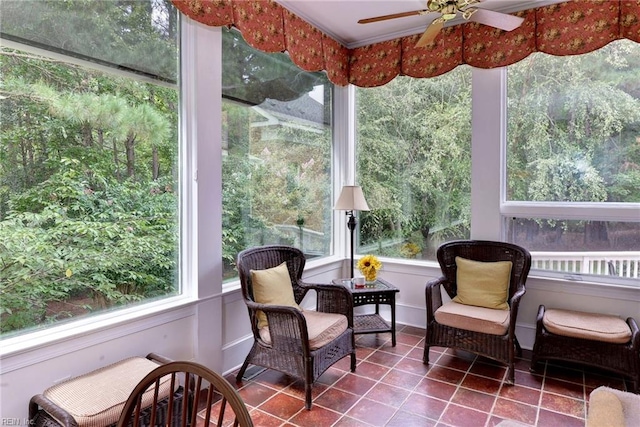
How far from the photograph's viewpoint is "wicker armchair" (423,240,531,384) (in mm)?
2739

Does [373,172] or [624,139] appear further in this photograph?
[373,172]

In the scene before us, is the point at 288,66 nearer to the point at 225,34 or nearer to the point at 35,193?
the point at 225,34

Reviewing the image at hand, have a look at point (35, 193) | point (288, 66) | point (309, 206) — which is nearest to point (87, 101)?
point (35, 193)

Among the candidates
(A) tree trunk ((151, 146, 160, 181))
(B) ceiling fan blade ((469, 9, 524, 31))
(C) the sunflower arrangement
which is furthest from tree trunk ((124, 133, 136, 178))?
(B) ceiling fan blade ((469, 9, 524, 31))

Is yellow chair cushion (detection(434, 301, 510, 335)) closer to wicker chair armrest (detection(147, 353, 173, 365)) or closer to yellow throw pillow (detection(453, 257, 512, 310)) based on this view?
yellow throw pillow (detection(453, 257, 512, 310))

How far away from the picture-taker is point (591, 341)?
107 inches

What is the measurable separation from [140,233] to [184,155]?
0.60 m

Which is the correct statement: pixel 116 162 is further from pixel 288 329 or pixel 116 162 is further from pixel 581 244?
pixel 581 244

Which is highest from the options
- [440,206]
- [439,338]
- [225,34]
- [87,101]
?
[225,34]

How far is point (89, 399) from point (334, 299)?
69.0 inches

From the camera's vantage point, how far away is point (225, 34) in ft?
9.46

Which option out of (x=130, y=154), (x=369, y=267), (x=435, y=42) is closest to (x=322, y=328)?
(x=369, y=267)

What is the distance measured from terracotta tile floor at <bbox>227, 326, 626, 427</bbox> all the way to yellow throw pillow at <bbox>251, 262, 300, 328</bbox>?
1.87 ft

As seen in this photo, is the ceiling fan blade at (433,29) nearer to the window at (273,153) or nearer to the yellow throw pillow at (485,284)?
the window at (273,153)
